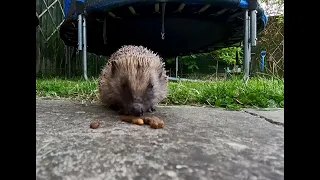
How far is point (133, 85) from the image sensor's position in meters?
1.75

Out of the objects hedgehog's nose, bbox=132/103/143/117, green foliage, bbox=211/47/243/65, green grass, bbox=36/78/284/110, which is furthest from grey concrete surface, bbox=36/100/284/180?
green foliage, bbox=211/47/243/65

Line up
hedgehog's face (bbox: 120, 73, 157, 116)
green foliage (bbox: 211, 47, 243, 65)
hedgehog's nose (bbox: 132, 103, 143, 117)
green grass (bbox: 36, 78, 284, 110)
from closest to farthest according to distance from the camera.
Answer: hedgehog's nose (bbox: 132, 103, 143, 117), hedgehog's face (bbox: 120, 73, 157, 116), green grass (bbox: 36, 78, 284, 110), green foliage (bbox: 211, 47, 243, 65)

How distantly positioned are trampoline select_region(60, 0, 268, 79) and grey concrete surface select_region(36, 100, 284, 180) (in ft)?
8.55

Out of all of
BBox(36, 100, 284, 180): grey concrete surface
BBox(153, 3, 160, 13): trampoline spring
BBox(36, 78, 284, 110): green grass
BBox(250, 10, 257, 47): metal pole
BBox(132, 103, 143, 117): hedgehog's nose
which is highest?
BBox(153, 3, 160, 13): trampoline spring

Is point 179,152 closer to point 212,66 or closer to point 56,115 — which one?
point 56,115

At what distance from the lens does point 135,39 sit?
484 cm

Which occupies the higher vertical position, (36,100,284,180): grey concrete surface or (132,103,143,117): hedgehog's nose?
(132,103,143,117): hedgehog's nose

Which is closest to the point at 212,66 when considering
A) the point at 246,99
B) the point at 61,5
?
the point at 61,5

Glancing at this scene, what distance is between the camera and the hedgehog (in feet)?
5.56

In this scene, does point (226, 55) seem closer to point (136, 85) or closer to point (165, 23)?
point (165, 23)

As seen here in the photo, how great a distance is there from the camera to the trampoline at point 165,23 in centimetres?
364

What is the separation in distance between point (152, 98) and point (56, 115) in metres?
0.64

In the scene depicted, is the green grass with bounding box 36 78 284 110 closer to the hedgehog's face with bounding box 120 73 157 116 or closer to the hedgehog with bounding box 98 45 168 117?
the hedgehog with bounding box 98 45 168 117

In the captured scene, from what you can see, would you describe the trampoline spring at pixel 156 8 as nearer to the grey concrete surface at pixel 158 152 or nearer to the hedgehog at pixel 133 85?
the hedgehog at pixel 133 85
